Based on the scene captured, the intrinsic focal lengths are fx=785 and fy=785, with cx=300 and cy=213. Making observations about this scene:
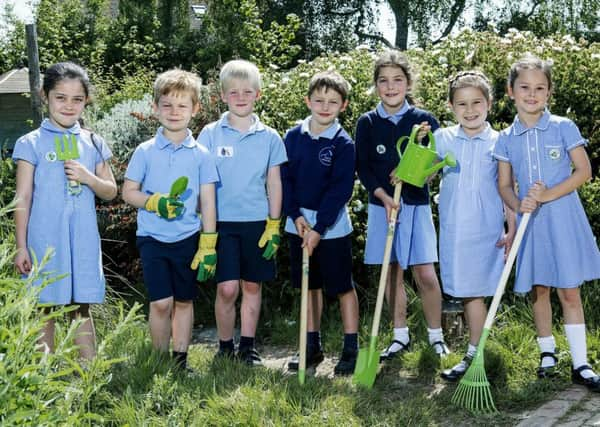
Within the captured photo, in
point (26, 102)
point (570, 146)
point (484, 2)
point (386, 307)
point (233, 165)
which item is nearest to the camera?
point (570, 146)

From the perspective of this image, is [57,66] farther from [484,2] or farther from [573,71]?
[484,2]

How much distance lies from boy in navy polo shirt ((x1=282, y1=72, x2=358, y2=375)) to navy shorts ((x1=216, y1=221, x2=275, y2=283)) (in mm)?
240

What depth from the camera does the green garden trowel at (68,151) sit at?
395cm

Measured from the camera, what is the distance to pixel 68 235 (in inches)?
158

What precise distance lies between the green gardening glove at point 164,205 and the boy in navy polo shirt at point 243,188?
16.0 inches

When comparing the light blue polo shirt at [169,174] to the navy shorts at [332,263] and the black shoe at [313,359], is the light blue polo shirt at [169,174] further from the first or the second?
the black shoe at [313,359]

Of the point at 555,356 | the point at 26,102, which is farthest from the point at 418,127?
the point at 26,102

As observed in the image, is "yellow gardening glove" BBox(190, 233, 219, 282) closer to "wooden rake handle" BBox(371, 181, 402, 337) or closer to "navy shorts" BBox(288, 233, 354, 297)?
"navy shorts" BBox(288, 233, 354, 297)

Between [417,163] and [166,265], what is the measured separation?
144cm

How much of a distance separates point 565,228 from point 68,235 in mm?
2546

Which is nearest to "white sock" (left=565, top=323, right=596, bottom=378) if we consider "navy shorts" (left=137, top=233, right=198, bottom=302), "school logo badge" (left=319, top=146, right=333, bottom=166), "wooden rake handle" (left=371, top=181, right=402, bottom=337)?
"wooden rake handle" (left=371, top=181, right=402, bottom=337)

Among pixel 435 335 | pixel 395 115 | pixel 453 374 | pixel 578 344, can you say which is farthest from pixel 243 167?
pixel 578 344

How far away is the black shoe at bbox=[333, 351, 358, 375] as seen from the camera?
4383mm

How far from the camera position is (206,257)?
4.10m
